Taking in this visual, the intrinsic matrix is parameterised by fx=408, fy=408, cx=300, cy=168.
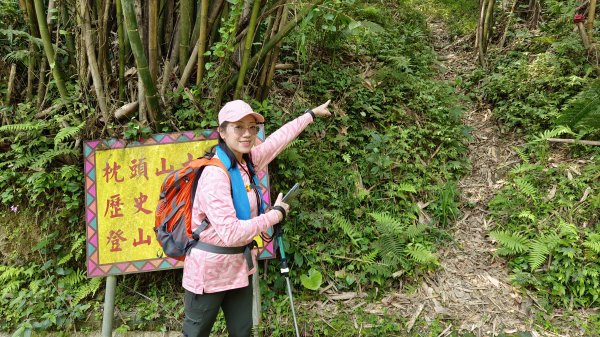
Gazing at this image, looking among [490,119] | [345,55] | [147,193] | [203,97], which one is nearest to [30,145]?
[147,193]

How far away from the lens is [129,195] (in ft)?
10.9

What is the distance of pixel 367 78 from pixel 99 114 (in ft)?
10.5

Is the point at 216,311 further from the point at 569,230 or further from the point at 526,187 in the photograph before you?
the point at 526,187

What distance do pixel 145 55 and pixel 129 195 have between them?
1.16m

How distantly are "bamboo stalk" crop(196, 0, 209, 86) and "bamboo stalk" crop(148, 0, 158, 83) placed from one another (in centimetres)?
35

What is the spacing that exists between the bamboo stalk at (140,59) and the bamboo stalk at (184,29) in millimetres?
411

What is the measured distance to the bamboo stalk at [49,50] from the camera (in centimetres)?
351

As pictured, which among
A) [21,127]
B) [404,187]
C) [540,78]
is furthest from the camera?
[540,78]

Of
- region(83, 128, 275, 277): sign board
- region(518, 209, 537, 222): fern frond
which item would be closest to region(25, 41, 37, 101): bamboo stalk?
region(83, 128, 275, 277): sign board

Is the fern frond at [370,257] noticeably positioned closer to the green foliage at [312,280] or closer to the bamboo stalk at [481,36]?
the green foliage at [312,280]

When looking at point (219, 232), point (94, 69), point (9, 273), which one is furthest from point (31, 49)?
point (219, 232)

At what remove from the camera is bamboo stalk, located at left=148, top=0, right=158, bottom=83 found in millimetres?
3273

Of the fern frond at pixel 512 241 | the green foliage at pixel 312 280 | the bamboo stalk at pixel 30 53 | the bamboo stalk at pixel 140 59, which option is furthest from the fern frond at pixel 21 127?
the fern frond at pixel 512 241

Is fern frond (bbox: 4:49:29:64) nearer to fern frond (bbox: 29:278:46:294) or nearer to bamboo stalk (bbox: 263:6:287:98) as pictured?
fern frond (bbox: 29:278:46:294)
